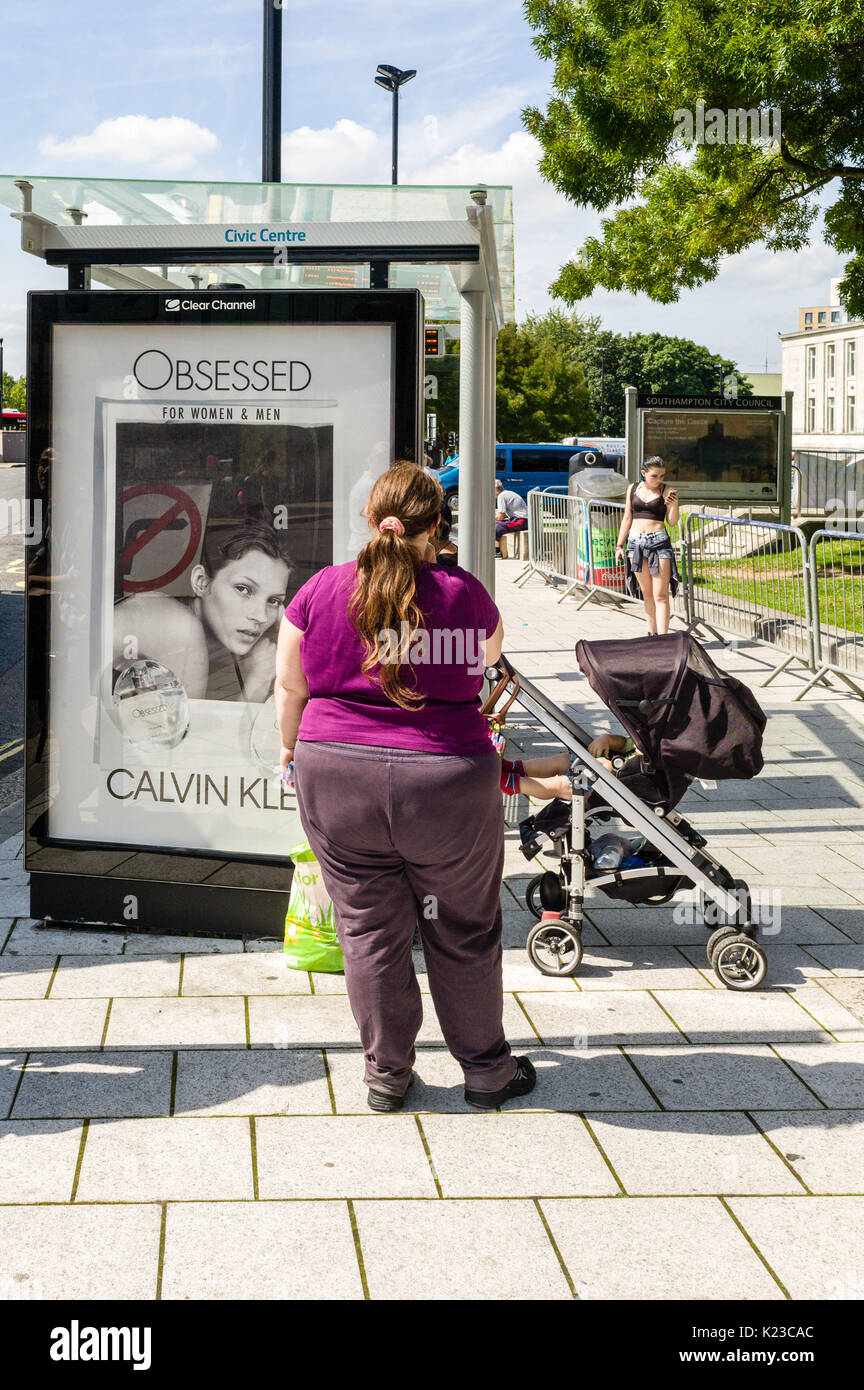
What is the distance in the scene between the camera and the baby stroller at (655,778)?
4703mm

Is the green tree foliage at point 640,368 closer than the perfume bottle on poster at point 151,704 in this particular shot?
No

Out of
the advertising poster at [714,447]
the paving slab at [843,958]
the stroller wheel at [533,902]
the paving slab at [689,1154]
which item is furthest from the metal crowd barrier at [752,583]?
the paving slab at [689,1154]

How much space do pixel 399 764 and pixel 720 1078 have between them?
1.45m

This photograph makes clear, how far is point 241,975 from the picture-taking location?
190 inches

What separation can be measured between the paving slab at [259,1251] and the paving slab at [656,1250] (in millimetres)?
502

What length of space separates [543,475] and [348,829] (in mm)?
29344

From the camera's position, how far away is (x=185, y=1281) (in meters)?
2.92

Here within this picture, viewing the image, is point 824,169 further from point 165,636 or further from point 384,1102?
point 384,1102

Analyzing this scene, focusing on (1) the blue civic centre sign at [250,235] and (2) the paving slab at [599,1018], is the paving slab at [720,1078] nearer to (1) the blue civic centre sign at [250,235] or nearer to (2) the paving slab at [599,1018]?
(2) the paving slab at [599,1018]

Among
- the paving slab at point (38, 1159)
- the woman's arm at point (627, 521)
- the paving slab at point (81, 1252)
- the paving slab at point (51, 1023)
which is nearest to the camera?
the paving slab at point (81, 1252)
